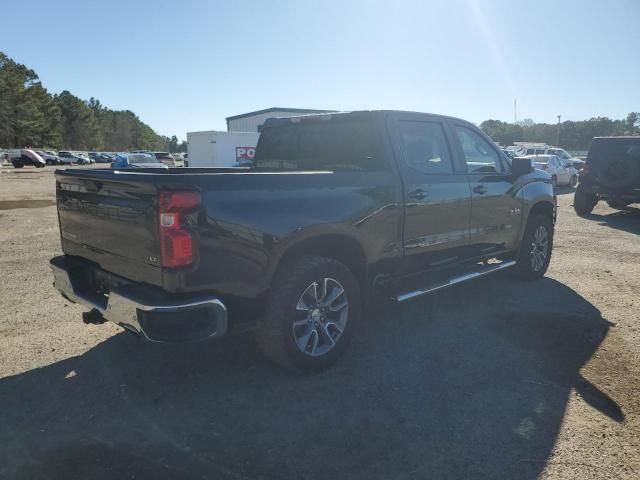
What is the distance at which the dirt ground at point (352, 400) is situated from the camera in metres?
2.66

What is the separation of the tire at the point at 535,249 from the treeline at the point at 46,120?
7696cm

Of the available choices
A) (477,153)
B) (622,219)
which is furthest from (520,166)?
(622,219)

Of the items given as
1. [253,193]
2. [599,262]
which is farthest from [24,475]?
[599,262]

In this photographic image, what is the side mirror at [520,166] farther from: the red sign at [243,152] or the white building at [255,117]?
the white building at [255,117]

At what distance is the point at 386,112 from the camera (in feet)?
13.9

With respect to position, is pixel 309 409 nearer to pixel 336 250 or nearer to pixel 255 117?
pixel 336 250

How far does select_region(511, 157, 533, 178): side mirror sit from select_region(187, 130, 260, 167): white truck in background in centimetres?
2216

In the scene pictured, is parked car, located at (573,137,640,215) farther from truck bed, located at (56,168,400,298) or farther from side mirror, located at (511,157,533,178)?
truck bed, located at (56,168,400,298)

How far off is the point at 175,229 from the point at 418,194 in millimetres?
2215

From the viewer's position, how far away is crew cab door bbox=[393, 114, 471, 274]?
421 centimetres

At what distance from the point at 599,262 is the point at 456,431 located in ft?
18.5

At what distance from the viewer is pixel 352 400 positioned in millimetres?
3324

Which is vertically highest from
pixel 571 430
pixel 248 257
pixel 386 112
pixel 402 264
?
pixel 386 112

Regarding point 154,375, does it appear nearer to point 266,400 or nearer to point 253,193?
point 266,400
